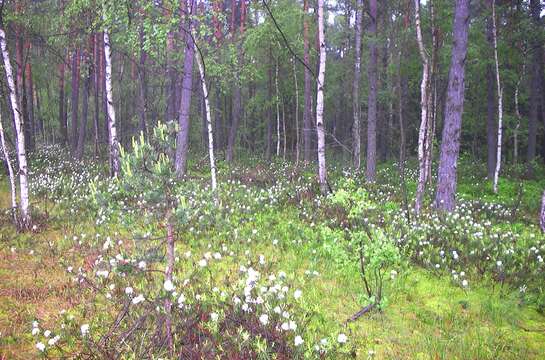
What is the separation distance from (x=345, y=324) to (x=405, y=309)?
4.53ft

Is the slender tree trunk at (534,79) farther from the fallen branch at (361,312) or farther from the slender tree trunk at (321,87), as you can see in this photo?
the fallen branch at (361,312)

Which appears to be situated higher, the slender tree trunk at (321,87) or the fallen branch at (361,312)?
the slender tree trunk at (321,87)

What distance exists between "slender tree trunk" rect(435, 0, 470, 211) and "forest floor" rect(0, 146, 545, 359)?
505 cm

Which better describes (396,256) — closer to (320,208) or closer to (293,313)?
(293,313)

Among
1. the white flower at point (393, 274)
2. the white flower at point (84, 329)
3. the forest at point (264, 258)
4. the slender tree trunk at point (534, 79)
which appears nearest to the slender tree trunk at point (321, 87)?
the forest at point (264, 258)

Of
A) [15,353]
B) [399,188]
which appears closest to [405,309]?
[15,353]

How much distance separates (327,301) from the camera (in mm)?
6625

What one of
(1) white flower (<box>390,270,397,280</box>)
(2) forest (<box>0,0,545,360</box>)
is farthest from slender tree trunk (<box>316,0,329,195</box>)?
(1) white flower (<box>390,270,397,280</box>)

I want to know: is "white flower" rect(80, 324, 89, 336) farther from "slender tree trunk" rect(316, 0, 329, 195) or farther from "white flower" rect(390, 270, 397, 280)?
"slender tree trunk" rect(316, 0, 329, 195)

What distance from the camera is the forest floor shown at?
5.30 metres

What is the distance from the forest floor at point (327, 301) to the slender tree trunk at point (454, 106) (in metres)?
5.05

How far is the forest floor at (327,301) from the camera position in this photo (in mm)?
5297

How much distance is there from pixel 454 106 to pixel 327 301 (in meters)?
8.37

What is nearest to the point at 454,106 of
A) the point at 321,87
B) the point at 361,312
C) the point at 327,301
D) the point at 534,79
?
the point at 321,87
